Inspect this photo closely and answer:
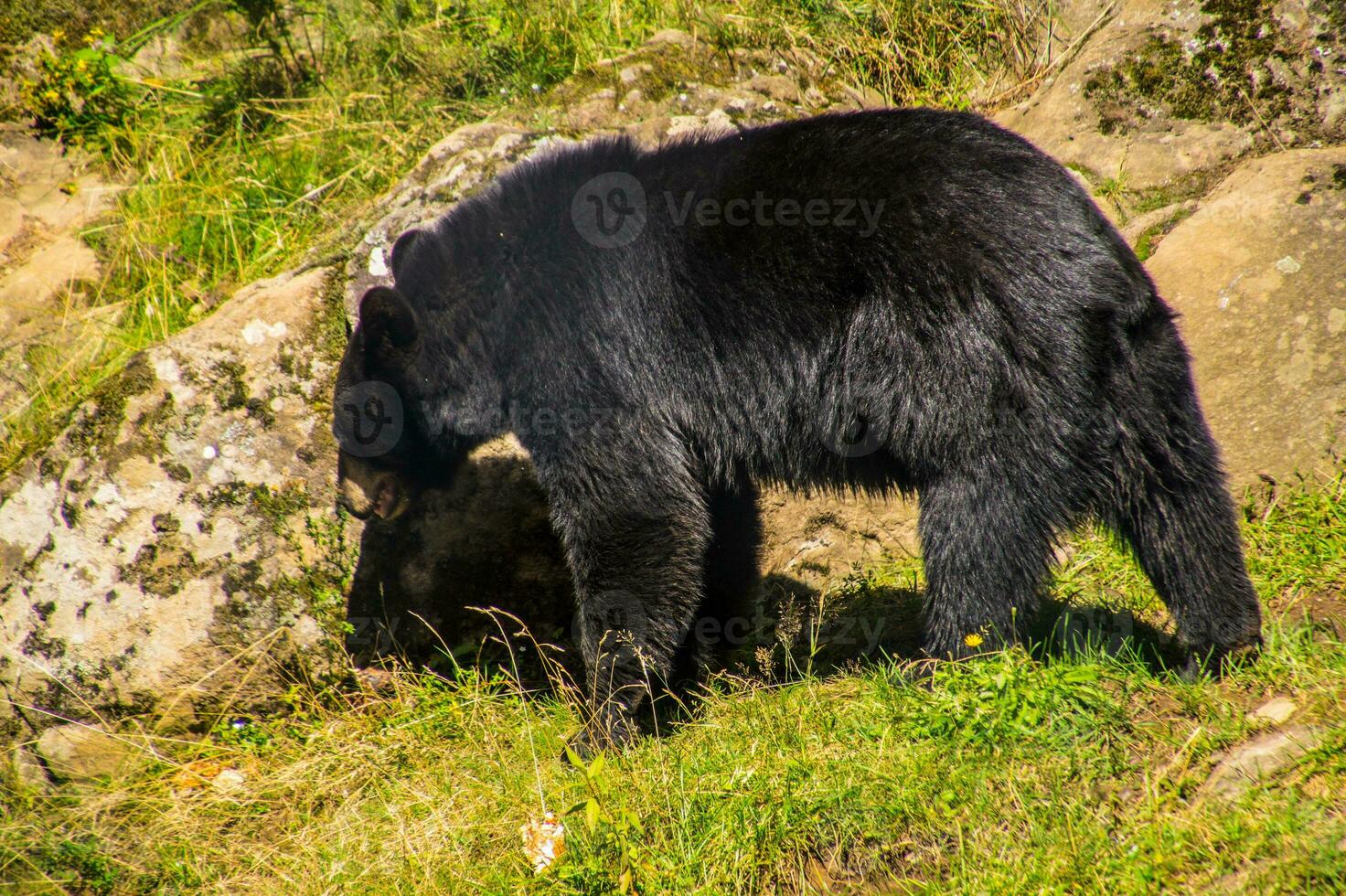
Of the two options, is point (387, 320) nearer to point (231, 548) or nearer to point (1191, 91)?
point (231, 548)

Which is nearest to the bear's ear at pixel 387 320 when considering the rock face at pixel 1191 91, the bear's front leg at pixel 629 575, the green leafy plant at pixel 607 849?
the bear's front leg at pixel 629 575

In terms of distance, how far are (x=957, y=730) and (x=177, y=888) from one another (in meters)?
2.64

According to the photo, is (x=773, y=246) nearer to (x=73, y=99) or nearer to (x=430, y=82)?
(x=430, y=82)

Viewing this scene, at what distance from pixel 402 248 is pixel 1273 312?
12.4 ft

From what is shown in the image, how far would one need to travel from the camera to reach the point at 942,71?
5.70 m

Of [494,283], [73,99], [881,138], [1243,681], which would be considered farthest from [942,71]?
[73,99]

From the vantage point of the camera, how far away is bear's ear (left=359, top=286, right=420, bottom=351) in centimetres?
360

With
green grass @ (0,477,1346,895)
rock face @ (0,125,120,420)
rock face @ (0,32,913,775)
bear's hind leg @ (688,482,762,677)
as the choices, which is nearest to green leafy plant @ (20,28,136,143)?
rock face @ (0,125,120,420)

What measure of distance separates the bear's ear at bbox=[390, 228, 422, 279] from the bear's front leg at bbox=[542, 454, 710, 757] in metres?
1.20

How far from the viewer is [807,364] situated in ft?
10.7

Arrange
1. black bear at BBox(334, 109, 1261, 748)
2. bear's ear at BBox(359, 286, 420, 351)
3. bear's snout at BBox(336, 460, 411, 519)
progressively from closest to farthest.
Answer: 1. black bear at BBox(334, 109, 1261, 748)
2. bear's ear at BBox(359, 286, 420, 351)
3. bear's snout at BBox(336, 460, 411, 519)

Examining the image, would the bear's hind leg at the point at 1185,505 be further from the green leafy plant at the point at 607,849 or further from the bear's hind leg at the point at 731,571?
the green leafy plant at the point at 607,849

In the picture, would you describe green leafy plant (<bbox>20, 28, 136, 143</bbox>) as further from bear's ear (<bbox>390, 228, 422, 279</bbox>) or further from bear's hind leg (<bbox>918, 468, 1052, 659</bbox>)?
bear's hind leg (<bbox>918, 468, 1052, 659</bbox>)

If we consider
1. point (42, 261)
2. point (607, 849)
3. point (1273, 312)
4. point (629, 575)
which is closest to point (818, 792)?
point (607, 849)
